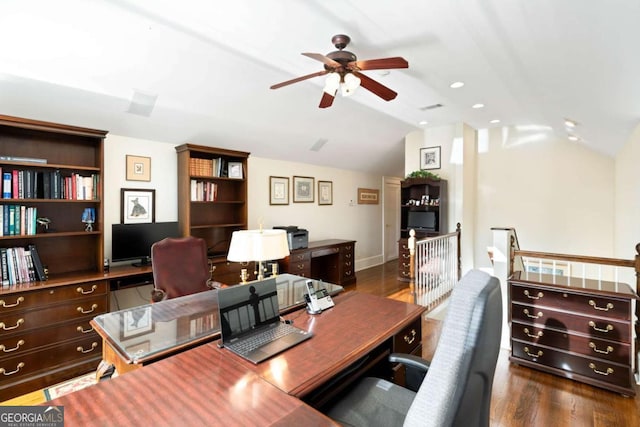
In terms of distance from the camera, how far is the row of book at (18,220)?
8.14 ft

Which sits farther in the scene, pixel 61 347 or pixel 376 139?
pixel 376 139

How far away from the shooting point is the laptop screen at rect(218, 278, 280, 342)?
1352 mm

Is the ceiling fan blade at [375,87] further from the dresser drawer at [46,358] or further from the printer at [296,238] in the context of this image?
the dresser drawer at [46,358]

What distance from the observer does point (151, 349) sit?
1319mm

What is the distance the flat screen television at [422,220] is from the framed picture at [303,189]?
1847 millimetres

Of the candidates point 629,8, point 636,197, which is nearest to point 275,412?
point 629,8

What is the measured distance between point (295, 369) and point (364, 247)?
5.82 meters

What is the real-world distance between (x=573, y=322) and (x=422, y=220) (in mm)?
3108

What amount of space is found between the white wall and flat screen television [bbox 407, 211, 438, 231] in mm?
1431

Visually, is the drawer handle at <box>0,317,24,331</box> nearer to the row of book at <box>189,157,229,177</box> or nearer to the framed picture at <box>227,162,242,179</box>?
the row of book at <box>189,157,229,177</box>

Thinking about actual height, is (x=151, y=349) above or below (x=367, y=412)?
above

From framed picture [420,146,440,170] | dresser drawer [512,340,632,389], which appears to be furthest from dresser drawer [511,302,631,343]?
framed picture [420,146,440,170]

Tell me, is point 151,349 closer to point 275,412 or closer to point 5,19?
point 275,412

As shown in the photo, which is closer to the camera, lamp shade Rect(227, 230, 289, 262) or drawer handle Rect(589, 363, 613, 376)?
lamp shade Rect(227, 230, 289, 262)
